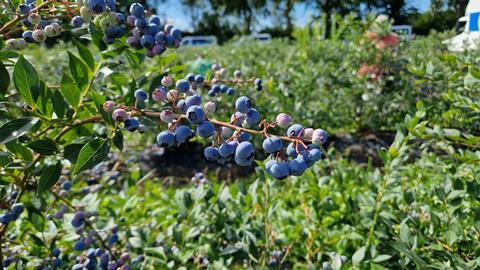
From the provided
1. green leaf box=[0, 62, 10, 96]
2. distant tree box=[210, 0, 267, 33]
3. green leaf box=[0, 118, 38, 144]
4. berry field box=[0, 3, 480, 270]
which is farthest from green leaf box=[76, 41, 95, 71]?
distant tree box=[210, 0, 267, 33]

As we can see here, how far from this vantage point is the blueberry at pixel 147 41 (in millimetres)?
878

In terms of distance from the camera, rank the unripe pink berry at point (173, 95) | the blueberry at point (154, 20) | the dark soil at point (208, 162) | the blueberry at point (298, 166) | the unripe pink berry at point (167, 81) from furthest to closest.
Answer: the dark soil at point (208, 162) → the blueberry at point (154, 20) → the unripe pink berry at point (167, 81) → the unripe pink berry at point (173, 95) → the blueberry at point (298, 166)

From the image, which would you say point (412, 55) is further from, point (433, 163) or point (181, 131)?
point (181, 131)

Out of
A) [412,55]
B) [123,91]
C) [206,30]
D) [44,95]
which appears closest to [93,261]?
[123,91]

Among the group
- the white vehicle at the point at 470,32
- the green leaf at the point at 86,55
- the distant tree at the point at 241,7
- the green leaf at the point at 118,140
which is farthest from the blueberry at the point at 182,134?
the distant tree at the point at 241,7

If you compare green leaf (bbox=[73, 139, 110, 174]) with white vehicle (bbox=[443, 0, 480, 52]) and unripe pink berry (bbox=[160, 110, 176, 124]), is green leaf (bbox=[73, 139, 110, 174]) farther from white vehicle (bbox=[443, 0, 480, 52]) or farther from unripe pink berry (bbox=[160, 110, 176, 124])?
white vehicle (bbox=[443, 0, 480, 52])

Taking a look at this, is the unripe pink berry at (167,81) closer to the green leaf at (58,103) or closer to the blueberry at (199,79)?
the green leaf at (58,103)

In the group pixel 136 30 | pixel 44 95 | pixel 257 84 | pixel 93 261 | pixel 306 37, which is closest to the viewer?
pixel 44 95

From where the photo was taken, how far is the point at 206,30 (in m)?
27.5

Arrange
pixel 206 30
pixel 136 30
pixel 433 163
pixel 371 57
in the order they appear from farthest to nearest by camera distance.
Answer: pixel 206 30
pixel 371 57
pixel 433 163
pixel 136 30

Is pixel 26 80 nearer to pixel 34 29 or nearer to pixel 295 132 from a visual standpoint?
pixel 34 29

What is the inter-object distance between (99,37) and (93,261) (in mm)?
590

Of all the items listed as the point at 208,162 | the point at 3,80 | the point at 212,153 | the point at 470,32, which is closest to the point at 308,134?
the point at 212,153

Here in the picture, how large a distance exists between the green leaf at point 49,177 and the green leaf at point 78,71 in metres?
0.18
